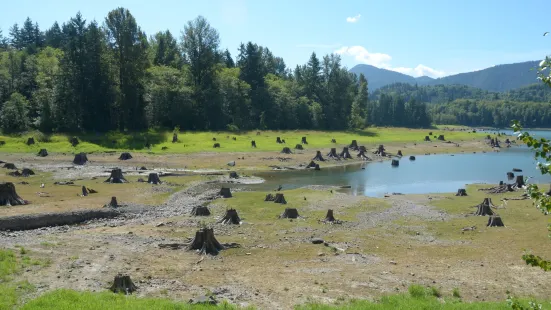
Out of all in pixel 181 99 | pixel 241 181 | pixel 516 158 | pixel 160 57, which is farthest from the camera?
pixel 160 57

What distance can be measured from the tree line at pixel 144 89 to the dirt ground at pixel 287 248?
39910 mm

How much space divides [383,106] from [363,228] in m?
167

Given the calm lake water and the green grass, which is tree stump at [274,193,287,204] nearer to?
the calm lake water

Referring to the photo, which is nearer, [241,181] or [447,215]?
[447,215]

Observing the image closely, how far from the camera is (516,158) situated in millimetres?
81688

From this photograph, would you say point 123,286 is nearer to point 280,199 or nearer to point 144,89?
point 280,199

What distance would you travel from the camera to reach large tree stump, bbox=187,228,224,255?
826 inches

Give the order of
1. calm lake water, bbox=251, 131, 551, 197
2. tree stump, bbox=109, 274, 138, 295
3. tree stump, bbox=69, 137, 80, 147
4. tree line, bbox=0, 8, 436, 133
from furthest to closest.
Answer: tree line, bbox=0, 8, 436, 133
tree stump, bbox=69, 137, 80, 147
calm lake water, bbox=251, 131, 551, 197
tree stump, bbox=109, 274, 138, 295

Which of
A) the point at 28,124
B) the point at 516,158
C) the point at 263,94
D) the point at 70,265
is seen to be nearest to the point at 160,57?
the point at 263,94

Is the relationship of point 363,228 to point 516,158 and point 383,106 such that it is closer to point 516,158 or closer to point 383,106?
point 516,158

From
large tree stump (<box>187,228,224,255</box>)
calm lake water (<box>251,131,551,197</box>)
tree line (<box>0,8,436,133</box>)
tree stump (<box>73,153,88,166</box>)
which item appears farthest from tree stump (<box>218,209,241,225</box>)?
tree line (<box>0,8,436,133</box>)

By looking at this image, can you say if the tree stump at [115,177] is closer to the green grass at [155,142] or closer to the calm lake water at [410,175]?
the calm lake water at [410,175]

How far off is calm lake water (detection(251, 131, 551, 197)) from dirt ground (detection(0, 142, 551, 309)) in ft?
28.9

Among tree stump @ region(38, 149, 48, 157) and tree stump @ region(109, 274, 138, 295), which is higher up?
tree stump @ region(38, 149, 48, 157)
